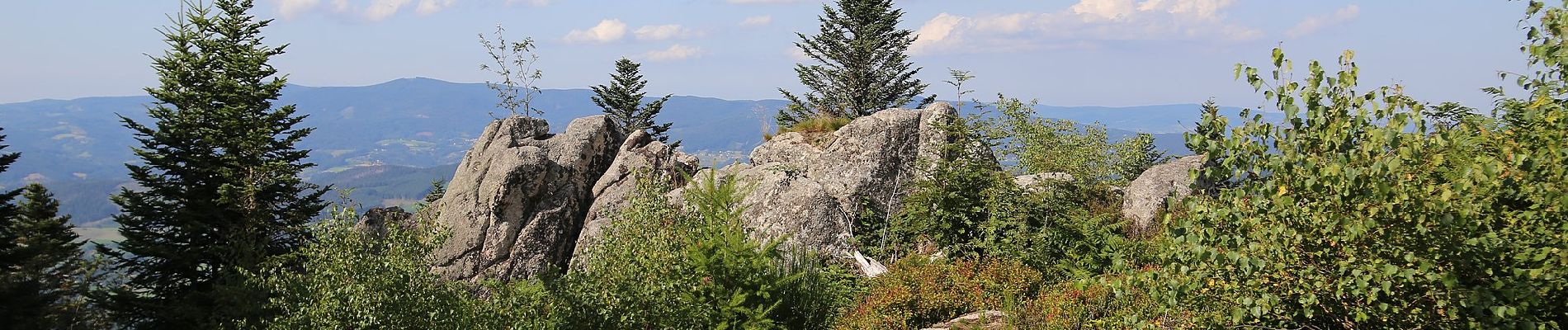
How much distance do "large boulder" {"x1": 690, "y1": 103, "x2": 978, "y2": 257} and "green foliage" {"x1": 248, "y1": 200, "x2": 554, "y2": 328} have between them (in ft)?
18.7

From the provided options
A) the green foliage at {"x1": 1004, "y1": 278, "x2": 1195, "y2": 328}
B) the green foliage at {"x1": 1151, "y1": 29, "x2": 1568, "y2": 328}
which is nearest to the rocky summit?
the green foliage at {"x1": 1004, "y1": 278, "x2": 1195, "y2": 328}

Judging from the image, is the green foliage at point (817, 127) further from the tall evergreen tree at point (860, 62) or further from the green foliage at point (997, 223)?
the tall evergreen tree at point (860, 62)

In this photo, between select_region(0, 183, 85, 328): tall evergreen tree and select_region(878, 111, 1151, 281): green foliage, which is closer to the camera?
select_region(878, 111, 1151, 281): green foliage

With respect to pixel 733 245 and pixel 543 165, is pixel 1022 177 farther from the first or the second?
pixel 543 165

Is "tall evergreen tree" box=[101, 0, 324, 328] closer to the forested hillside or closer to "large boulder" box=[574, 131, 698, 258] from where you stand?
the forested hillside

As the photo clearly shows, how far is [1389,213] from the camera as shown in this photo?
4.46 metres

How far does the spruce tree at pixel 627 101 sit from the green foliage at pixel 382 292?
139ft

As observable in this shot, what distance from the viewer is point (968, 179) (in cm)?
1516

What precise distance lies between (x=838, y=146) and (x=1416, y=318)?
14931 millimetres

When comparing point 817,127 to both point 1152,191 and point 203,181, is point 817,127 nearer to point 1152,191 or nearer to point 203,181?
point 1152,191

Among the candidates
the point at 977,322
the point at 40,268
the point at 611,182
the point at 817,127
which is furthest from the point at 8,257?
the point at 977,322

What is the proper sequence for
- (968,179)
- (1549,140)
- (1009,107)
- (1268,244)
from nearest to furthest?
(1549,140) < (1268,244) < (968,179) < (1009,107)

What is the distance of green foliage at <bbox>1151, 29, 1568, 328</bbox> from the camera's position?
4348 mm

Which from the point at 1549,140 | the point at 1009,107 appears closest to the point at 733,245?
the point at 1549,140
